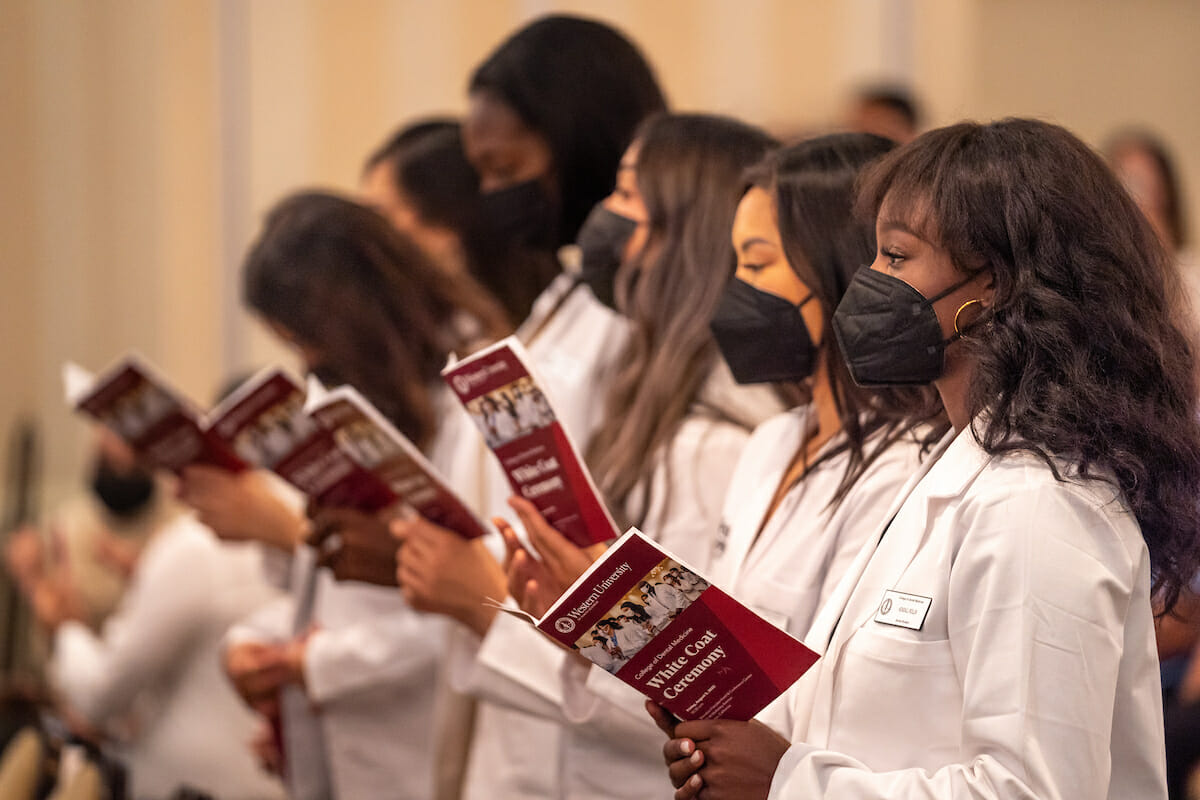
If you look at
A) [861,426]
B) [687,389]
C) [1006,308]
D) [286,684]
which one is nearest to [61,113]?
[286,684]

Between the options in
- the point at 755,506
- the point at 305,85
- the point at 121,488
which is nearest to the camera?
the point at 755,506

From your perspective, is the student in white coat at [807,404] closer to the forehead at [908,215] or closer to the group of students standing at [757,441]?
the group of students standing at [757,441]

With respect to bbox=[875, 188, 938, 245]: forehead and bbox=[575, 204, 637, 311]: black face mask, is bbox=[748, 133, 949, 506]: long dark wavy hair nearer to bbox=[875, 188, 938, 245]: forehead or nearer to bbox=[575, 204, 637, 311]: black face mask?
bbox=[875, 188, 938, 245]: forehead

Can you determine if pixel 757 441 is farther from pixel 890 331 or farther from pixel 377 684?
pixel 377 684

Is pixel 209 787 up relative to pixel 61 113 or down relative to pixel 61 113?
down

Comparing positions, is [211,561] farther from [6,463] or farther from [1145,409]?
[1145,409]

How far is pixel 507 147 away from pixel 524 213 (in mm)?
142

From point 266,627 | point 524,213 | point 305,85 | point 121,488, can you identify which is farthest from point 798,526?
point 305,85

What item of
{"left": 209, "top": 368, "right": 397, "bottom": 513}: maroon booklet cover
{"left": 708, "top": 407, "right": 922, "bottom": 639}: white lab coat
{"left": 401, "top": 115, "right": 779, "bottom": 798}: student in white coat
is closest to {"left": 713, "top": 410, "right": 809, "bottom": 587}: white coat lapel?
{"left": 708, "top": 407, "right": 922, "bottom": 639}: white lab coat

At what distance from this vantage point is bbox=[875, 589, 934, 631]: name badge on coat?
1.46 m

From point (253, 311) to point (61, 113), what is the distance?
2.99m

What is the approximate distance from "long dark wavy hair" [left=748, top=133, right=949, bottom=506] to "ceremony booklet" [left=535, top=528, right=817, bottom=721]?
0.44m

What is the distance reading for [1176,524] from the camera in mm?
1482

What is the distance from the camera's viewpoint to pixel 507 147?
2879 mm
